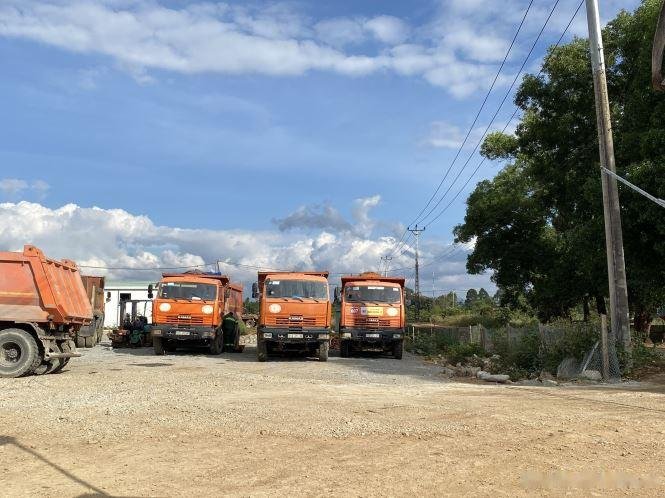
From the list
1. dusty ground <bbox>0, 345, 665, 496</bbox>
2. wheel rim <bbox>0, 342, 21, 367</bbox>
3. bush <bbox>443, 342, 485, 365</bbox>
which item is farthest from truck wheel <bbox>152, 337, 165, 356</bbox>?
bush <bbox>443, 342, 485, 365</bbox>

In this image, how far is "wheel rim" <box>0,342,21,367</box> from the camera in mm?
14359

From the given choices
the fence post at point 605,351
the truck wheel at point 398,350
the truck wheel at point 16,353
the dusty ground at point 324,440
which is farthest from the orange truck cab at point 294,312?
the fence post at point 605,351

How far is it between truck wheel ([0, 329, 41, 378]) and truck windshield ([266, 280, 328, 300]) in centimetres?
761

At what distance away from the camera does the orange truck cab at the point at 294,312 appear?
1983cm

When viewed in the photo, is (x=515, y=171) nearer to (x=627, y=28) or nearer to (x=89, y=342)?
(x=627, y=28)

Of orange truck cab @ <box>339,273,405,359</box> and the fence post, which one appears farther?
orange truck cab @ <box>339,273,405,359</box>

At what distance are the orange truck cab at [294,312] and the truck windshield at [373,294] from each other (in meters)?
2.47

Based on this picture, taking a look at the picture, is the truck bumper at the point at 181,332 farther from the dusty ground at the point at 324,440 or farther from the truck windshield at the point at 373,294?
the dusty ground at the point at 324,440

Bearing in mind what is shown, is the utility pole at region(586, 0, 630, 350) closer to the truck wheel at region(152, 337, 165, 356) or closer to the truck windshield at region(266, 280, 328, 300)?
the truck windshield at region(266, 280, 328, 300)

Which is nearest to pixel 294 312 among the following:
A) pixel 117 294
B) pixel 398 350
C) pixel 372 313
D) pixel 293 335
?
pixel 293 335

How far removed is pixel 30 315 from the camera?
14.5m

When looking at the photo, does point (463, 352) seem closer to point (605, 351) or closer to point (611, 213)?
point (605, 351)

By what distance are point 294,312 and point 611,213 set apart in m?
9.66

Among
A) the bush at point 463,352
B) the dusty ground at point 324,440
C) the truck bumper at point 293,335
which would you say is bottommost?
the dusty ground at point 324,440
